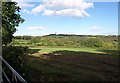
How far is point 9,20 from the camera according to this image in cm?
2894

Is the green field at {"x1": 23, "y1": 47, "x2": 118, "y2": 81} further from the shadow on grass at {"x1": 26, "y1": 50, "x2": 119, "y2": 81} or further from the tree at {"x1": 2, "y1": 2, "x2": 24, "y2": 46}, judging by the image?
the tree at {"x1": 2, "y1": 2, "x2": 24, "y2": 46}

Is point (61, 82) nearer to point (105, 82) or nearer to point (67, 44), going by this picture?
point (105, 82)

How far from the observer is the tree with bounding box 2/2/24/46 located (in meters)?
26.5

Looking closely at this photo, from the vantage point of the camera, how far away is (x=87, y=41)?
66.8 meters

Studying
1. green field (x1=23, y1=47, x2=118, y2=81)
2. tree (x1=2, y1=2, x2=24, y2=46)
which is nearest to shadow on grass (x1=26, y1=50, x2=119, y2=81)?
green field (x1=23, y1=47, x2=118, y2=81)

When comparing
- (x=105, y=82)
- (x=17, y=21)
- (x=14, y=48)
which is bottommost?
(x=105, y=82)

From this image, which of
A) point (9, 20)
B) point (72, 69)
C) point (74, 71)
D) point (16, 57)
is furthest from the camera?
point (9, 20)

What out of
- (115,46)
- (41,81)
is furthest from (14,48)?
(115,46)

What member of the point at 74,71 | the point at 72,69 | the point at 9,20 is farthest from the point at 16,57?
the point at 9,20

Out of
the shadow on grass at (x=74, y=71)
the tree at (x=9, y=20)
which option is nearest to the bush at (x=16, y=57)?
the shadow on grass at (x=74, y=71)

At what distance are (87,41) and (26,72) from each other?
187 ft

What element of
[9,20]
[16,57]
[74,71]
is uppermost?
[9,20]

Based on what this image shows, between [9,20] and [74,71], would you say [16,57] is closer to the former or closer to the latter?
[74,71]

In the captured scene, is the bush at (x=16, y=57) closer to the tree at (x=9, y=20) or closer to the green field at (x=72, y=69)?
the green field at (x=72, y=69)
